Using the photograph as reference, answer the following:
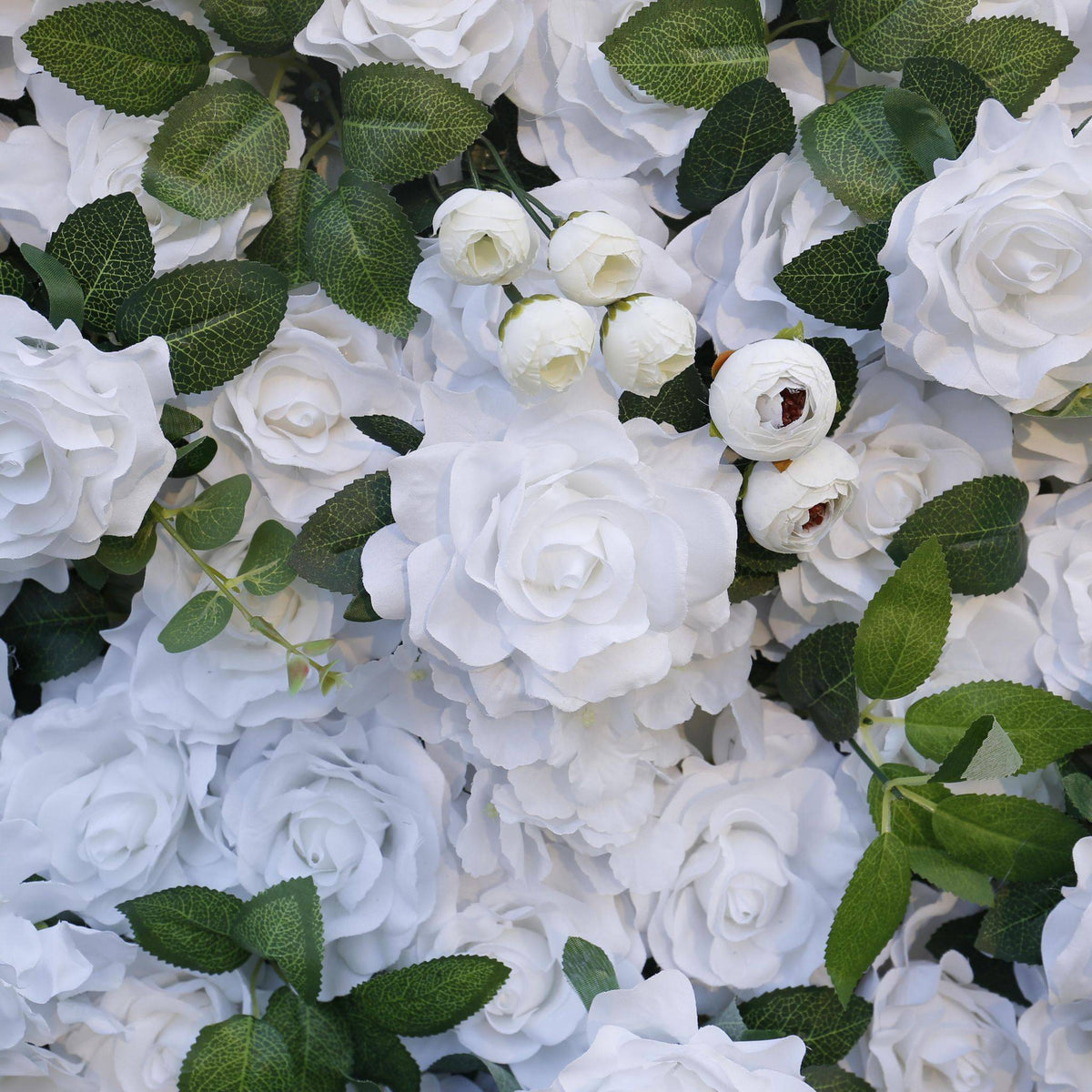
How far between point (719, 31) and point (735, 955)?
0.49 metres

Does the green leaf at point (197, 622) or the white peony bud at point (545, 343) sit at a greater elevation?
the white peony bud at point (545, 343)

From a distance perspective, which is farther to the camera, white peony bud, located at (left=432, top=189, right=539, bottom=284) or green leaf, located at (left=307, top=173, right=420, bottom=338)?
green leaf, located at (left=307, top=173, right=420, bottom=338)

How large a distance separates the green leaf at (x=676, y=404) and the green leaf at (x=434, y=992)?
0.30 m

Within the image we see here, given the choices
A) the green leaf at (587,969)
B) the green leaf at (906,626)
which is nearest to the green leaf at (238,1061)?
the green leaf at (587,969)

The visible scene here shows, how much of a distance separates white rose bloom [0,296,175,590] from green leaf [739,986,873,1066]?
43 cm

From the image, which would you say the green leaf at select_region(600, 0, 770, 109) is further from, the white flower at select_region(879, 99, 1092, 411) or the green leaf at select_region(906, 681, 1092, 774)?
the green leaf at select_region(906, 681, 1092, 774)

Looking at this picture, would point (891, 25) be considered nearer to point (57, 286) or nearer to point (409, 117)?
point (409, 117)

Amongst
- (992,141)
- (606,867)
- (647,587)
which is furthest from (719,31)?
(606,867)

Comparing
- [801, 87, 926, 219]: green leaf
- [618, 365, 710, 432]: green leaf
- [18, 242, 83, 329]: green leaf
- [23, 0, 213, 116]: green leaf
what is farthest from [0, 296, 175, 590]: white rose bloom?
[801, 87, 926, 219]: green leaf

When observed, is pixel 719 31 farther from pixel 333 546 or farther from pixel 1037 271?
pixel 333 546

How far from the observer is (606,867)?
59 centimetres

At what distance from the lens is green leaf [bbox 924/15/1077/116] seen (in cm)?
53

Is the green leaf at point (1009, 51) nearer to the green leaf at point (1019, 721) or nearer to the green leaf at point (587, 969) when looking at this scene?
the green leaf at point (1019, 721)

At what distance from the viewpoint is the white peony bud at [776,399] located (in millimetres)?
459
